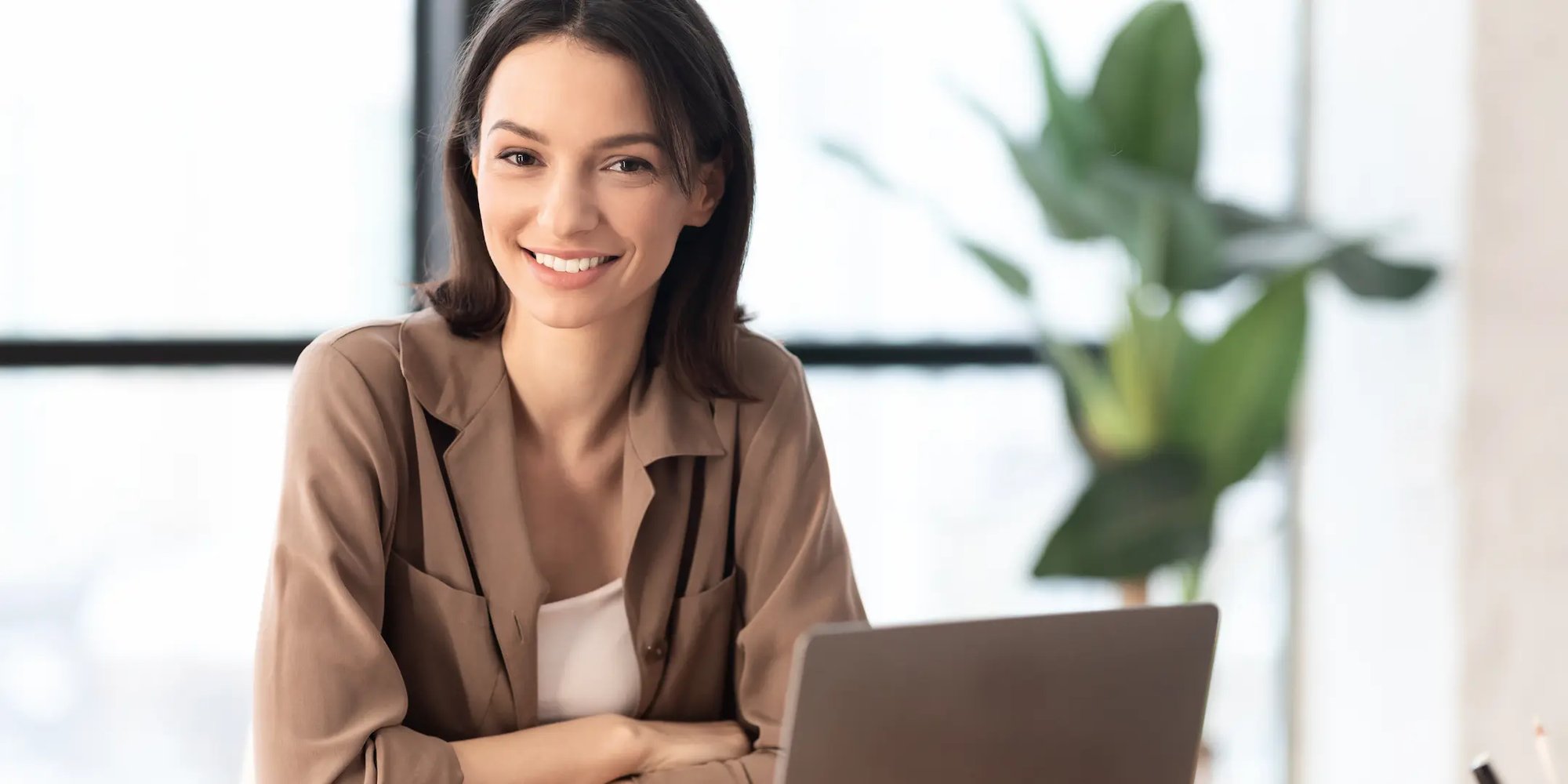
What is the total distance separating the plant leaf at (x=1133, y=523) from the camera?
7.89 feet

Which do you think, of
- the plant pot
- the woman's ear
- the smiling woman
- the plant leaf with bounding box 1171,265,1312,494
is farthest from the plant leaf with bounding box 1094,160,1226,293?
the woman's ear

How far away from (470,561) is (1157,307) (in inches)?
56.1

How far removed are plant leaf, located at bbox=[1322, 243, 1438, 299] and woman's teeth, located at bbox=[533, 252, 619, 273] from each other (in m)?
1.58

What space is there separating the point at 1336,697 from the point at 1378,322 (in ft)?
2.59

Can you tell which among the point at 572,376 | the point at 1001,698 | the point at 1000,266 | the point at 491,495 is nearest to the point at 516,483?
the point at 491,495

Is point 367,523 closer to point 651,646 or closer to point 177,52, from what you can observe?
point 651,646

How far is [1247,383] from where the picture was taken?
240 centimetres

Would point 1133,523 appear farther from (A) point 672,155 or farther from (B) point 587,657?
(A) point 672,155

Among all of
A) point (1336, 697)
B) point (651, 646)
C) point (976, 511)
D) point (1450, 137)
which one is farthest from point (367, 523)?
point (1336, 697)

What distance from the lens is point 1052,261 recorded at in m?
2.93

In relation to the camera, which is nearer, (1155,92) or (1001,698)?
(1001,698)

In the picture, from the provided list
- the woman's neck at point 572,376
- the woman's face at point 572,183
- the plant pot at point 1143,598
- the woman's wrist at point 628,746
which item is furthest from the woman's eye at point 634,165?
the plant pot at point 1143,598

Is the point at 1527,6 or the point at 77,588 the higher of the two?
the point at 1527,6

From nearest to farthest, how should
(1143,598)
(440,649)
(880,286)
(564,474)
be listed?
(440,649), (564,474), (1143,598), (880,286)
